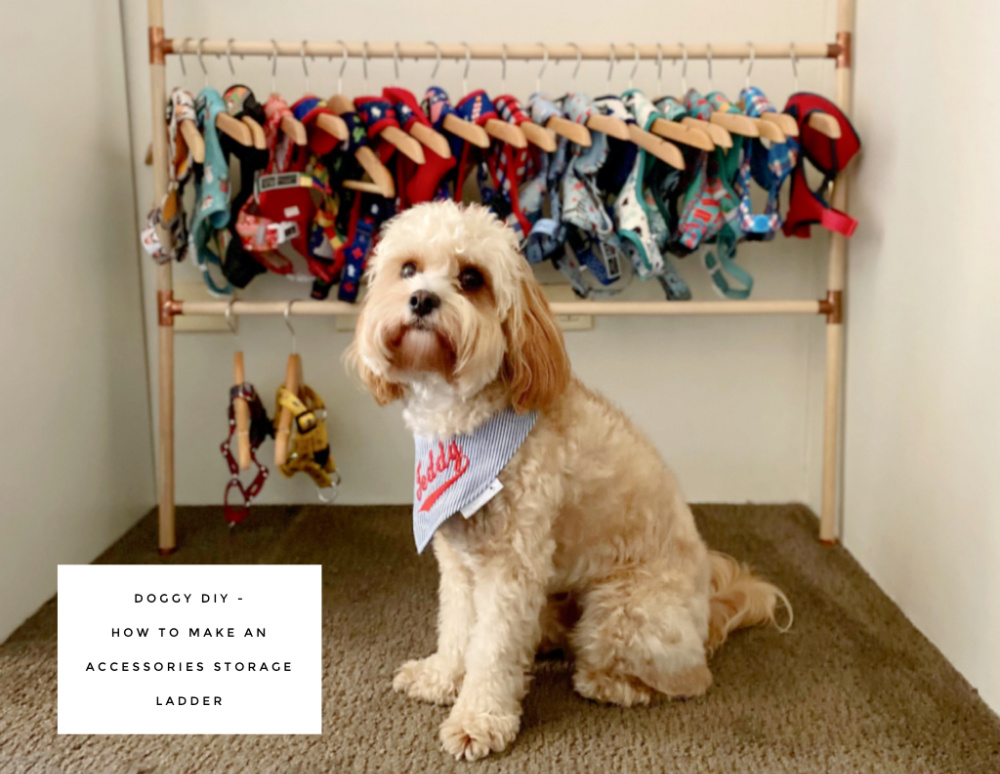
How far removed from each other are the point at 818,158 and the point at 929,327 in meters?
0.53

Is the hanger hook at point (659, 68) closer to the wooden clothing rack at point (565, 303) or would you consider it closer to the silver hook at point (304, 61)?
the wooden clothing rack at point (565, 303)

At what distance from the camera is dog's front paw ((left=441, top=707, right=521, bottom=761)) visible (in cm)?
125

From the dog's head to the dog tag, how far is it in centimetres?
13

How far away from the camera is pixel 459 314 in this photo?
1.17 m

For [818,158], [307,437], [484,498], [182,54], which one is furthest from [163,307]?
[818,158]

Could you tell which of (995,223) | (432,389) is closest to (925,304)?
(995,223)

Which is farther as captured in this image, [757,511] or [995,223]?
[757,511]

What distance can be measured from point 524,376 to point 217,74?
1469 mm

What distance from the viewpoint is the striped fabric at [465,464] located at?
4.16ft

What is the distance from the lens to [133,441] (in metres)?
2.22

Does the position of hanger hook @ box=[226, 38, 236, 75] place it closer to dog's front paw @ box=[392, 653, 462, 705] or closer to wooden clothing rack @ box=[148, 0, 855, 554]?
wooden clothing rack @ box=[148, 0, 855, 554]

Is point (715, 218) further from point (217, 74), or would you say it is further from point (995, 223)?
point (217, 74)

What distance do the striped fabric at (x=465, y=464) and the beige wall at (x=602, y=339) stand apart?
3.34ft

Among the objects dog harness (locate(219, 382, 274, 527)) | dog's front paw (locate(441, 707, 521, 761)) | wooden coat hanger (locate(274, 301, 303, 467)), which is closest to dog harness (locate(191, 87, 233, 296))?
wooden coat hanger (locate(274, 301, 303, 467))
